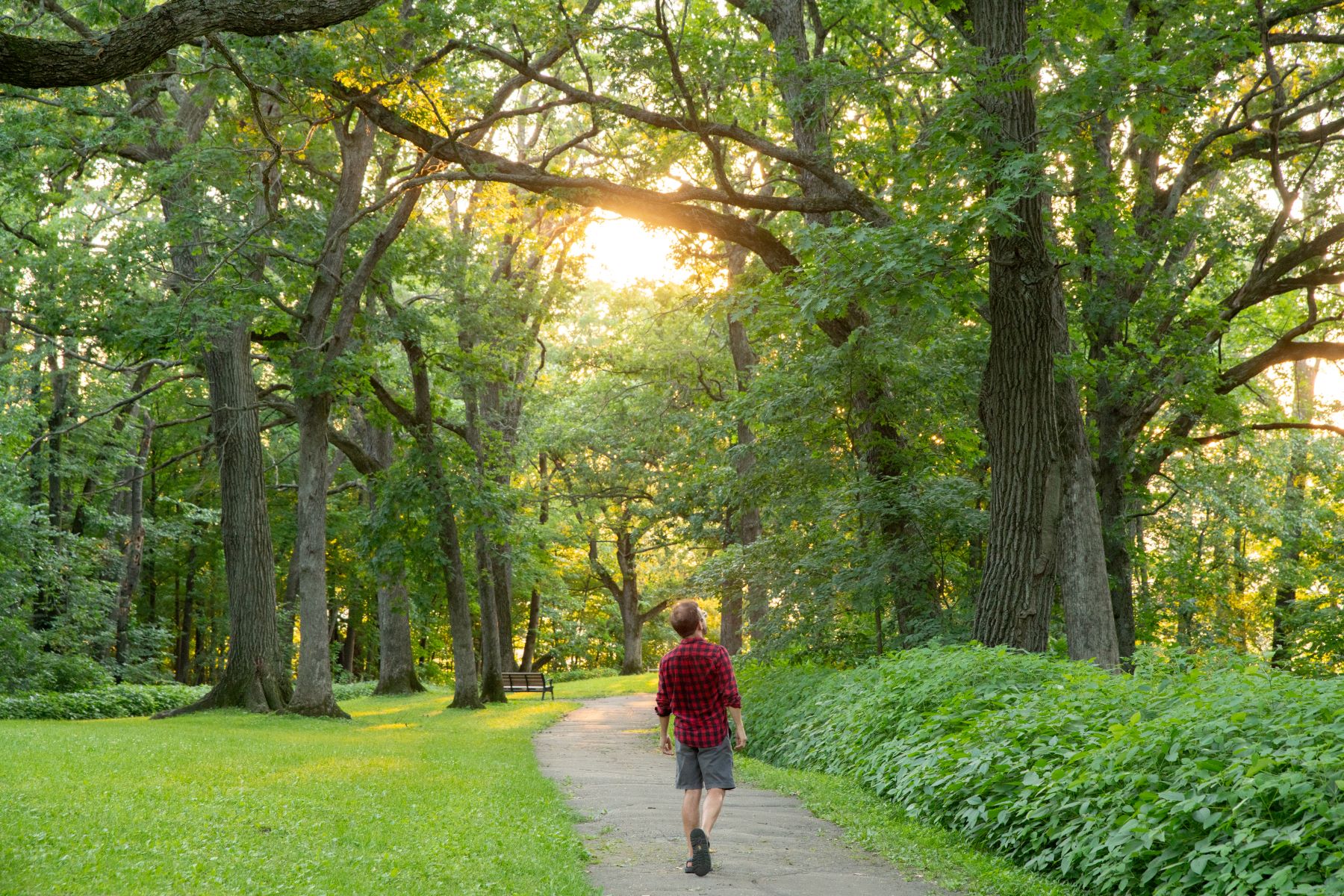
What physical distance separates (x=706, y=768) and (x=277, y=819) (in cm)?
295

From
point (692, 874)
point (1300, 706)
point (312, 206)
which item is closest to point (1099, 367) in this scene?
point (1300, 706)

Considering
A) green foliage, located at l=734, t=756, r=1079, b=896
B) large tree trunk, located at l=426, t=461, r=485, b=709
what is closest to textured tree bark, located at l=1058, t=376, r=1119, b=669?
green foliage, located at l=734, t=756, r=1079, b=896

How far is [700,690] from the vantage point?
6.50 metres

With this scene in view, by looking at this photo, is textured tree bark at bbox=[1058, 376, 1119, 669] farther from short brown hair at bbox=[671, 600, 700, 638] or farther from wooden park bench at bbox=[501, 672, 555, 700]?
wooden park bench at bbox=[501, 672, 555, 700]

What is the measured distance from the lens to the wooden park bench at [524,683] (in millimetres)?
28312

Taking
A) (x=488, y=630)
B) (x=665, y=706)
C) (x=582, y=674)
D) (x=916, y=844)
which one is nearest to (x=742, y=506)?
(x=488, y=630)

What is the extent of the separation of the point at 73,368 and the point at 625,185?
21.9 meters

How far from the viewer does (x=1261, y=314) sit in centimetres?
2366

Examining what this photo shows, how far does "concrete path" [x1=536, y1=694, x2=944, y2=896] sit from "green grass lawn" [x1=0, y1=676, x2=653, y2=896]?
309 millimetres

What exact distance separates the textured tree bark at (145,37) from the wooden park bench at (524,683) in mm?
23727

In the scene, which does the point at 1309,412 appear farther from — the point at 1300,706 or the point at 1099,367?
the point at 1300,706

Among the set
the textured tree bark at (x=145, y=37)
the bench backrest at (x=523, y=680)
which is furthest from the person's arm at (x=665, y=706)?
the bench backrest at (x=523, y=680)

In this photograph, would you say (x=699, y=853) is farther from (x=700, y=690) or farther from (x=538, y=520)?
(x=538, y=520)

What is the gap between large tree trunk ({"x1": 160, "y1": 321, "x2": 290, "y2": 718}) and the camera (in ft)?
62.6
